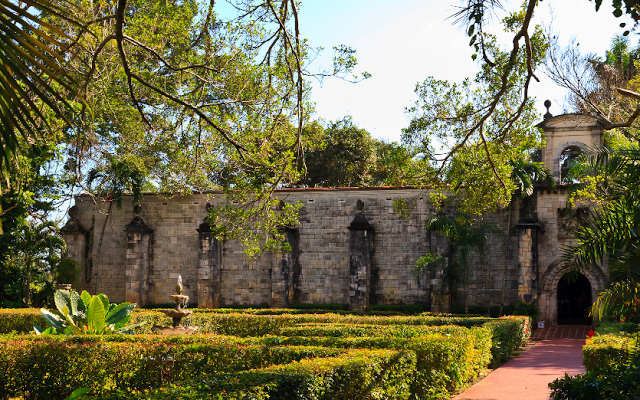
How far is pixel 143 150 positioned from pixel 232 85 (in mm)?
12395

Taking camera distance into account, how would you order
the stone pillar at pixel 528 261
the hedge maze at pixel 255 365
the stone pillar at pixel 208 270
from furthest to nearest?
1. the stone pillar at pixel 208 270
2. the stone pillar at pixel 528 261
3. the hedge maze at pixel 255 365

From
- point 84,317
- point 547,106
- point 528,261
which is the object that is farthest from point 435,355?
point 547,106

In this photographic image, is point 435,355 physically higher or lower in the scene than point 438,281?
lower

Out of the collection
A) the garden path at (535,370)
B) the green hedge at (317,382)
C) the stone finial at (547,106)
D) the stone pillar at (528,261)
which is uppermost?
the stone finial at (547,106)

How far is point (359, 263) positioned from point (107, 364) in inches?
530

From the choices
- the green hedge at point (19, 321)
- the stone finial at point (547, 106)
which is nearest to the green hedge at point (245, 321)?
the green hedge at point (19, 321)

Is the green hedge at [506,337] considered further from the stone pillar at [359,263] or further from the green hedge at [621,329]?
the stone pillar at [359,263]

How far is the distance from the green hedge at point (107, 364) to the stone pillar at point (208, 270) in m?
13.3

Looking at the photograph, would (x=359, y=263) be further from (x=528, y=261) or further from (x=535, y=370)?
(x=535, y=370)

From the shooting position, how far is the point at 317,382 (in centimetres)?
614

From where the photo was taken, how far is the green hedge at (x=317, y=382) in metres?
5.23

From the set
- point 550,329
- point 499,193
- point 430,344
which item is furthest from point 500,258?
point 430,344

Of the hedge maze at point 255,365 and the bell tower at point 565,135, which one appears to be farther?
the bell tower at point 565,135

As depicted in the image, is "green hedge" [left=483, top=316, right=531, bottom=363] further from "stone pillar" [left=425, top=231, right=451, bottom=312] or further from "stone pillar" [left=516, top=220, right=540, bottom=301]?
"stone pillar" [left=425, top=231, right=451, bottom=312]
